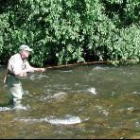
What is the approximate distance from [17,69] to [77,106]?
1857 mm

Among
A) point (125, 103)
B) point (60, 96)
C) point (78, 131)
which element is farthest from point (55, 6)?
point (78, 131)

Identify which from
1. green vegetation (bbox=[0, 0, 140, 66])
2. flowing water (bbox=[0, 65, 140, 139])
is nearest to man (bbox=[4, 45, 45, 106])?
flowing water (bbox=[0, 65, 140, 139])

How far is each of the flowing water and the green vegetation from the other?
0.75 metres

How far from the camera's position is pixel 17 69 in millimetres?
11141

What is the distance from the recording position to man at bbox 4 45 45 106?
1115 cm

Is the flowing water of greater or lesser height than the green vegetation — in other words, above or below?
below

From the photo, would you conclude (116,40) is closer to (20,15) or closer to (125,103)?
(20,15)

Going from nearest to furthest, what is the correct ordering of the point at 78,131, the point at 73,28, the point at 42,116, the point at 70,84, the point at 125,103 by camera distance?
the point at 78,131 < the point at 42,116 < the point at 125,103 < the point at 70,84 < the point at 73,28

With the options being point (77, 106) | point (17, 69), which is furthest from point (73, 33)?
point (17, 69)

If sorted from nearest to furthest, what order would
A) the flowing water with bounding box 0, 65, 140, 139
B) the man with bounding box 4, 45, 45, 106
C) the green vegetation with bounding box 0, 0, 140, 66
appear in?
the flowing water with bounding box 0, 65, 140, 139, the man with bounding box 4, 45, 45, 106, the green vegetation with bounding box 0, 0, 140, 66

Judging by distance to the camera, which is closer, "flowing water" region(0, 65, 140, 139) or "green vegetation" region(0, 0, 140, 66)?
"flowing water" region(0, 65, 140, 139)

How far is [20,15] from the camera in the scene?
56.4 ft

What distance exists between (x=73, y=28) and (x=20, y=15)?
7.14 ft

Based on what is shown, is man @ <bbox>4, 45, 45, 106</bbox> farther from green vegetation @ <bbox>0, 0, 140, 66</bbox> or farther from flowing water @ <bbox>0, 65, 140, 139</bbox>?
green vegetation @ <bbox>0, 0, 140, 66</bbox>
